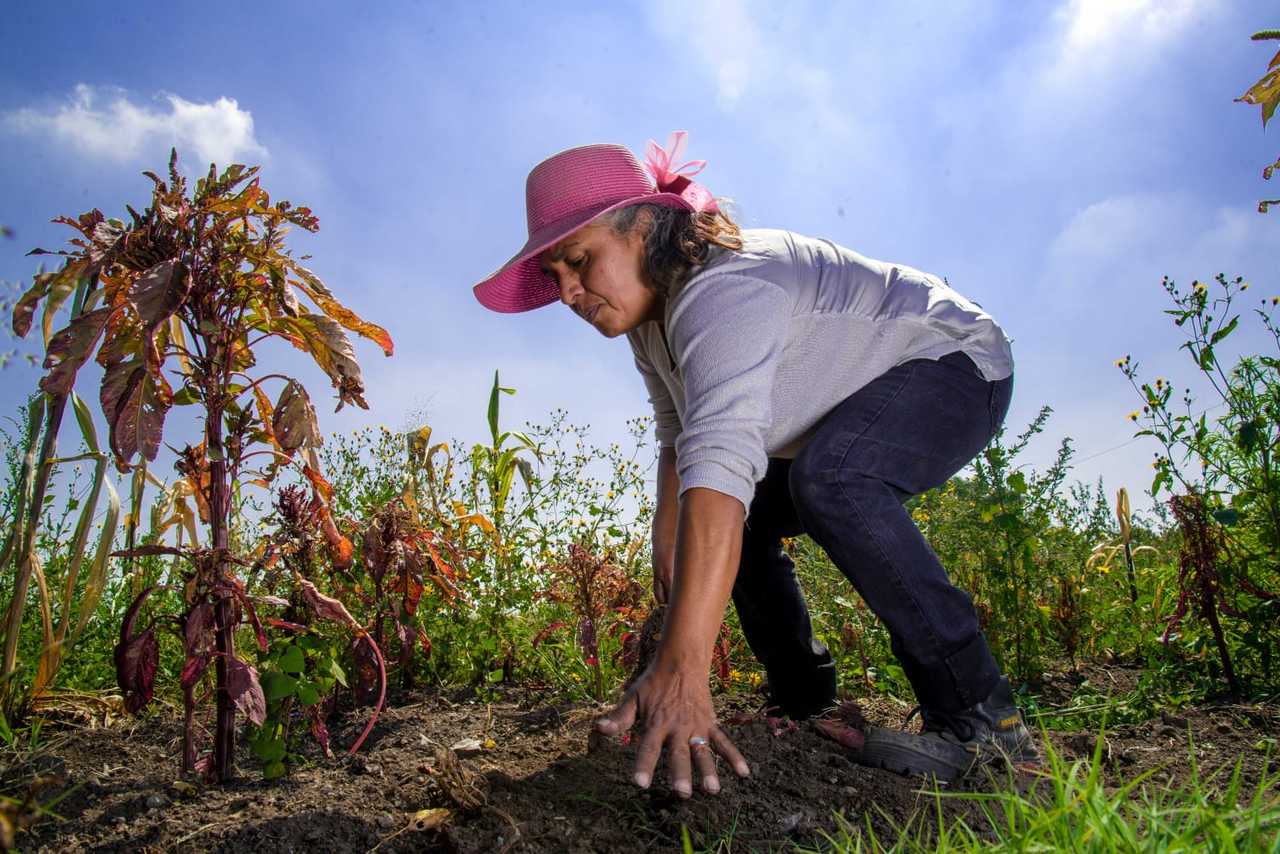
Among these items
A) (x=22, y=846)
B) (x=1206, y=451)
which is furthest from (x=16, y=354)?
(x=1206, y=451)

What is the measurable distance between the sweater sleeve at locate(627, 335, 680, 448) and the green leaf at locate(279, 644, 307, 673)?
4.49 ft

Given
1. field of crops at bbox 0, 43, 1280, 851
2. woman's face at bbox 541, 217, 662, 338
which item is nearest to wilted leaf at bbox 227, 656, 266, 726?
field of crops at bbox 0, 43, 1280, 851

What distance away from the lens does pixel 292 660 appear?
2250 mm

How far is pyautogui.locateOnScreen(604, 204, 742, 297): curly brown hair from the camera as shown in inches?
92.2

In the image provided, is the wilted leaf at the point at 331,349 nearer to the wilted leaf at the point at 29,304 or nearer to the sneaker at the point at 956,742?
the wilted leaf at the point at 29,304

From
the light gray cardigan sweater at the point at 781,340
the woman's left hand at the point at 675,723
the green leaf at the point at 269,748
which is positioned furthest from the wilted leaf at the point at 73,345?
the woman's left hand at the point at 675,723

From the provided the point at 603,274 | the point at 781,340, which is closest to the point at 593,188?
the point at 603,274

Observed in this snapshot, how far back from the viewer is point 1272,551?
3.36m

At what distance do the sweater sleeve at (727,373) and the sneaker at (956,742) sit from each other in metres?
0.83

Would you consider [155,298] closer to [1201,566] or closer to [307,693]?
[307,693]

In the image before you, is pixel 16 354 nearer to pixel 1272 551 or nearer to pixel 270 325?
pixel 270 325

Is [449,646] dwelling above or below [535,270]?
below

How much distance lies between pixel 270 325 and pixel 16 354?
79 centimetres

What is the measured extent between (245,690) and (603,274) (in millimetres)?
1302
